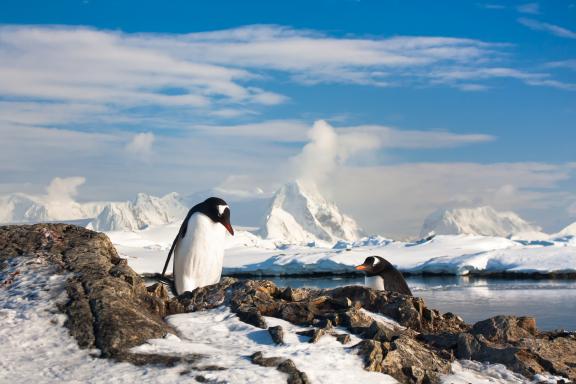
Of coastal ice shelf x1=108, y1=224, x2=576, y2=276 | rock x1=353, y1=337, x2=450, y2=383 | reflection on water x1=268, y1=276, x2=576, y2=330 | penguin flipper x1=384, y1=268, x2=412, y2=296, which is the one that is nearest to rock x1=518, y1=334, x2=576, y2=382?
rock x1=353, y1=337, x2=450, y2=383

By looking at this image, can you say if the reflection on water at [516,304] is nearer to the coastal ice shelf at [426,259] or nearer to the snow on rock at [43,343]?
the snow on rock at [43,343]

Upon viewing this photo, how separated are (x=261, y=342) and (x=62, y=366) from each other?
187cm

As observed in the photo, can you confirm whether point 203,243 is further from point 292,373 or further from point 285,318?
point 292,373

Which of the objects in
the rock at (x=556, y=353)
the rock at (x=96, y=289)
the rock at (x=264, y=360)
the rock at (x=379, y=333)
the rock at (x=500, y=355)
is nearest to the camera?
the rock at (x=264, y=360)

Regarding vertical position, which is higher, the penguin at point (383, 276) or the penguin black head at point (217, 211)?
the penguin black head at point (217, 211)

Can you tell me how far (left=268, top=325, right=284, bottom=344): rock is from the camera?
740cm

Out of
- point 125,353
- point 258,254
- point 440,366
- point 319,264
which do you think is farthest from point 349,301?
point 258,254

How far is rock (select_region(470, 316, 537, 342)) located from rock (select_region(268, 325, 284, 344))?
98.0 inches

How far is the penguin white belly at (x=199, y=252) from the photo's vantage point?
1070 centimetres

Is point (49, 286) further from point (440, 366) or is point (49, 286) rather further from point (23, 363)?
point (440, 366)

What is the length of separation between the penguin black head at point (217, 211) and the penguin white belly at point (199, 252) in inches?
2.6

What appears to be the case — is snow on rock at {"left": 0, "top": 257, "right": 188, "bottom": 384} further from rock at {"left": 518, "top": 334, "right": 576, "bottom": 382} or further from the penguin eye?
rock at {"left": 518, "top": 334, "right": 576, "bottom": 382}

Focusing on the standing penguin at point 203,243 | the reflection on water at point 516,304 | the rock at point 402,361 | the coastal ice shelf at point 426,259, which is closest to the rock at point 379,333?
the rock at point 402,361

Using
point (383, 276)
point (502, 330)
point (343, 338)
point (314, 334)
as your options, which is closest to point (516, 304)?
point (383, 276)
